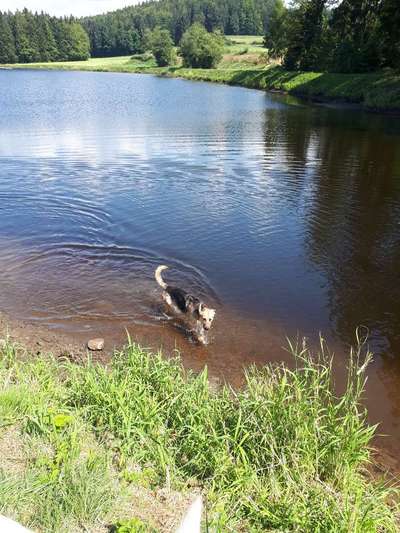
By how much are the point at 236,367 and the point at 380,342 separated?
9.99 ft

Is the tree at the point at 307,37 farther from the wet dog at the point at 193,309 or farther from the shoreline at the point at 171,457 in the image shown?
the shoreline at the point at 171,457

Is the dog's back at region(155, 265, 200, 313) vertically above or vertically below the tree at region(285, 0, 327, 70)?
below

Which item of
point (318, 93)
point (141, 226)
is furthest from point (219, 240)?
point (318, 93)

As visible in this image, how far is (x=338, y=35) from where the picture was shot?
6756cm

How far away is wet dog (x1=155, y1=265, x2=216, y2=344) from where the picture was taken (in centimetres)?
842

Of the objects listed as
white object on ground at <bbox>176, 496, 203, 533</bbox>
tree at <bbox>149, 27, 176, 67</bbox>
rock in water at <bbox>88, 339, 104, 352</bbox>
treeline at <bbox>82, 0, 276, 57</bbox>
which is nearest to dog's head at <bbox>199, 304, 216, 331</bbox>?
rock in water at <bbox>88, 339, 104, 352</bbox>

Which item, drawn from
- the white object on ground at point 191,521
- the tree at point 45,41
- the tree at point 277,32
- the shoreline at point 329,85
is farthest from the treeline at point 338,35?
the tree at point 45,41

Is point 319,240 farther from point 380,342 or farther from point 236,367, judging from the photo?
point 236,367

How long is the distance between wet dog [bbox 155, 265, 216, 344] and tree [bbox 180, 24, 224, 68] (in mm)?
110295

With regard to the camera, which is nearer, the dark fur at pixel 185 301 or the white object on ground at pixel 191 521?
the white object on ground at pixel 191 521

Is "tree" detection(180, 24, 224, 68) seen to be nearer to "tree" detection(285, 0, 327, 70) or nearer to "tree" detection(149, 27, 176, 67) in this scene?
"tree" detection(149, 27, 176, 67)

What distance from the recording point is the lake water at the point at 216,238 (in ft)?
29.2

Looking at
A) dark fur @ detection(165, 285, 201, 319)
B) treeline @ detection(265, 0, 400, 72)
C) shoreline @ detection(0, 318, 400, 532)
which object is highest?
treeline @ detection(265, 0, 400, 72)

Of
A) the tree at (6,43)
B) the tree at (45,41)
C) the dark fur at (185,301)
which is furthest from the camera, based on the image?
the tree at (45,41)
